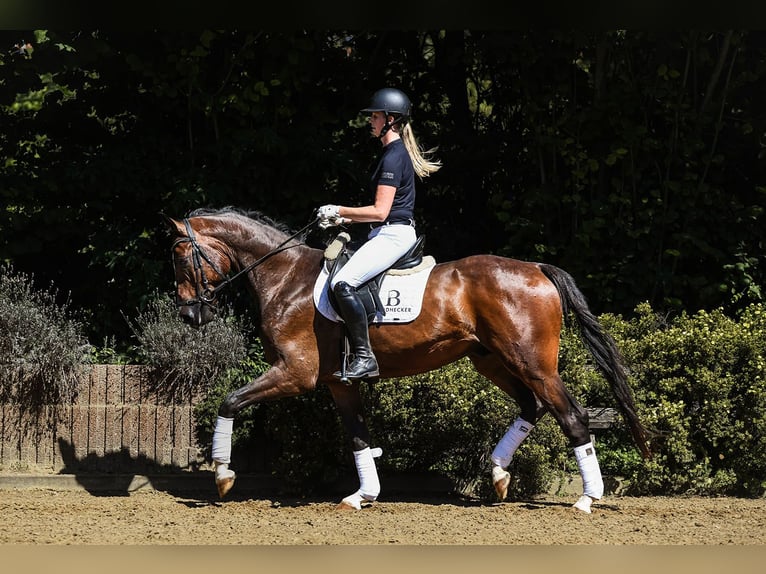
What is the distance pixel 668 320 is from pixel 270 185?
14.7 ft

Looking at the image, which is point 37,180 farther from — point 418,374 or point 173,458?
point 418,374

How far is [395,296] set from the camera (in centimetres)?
794

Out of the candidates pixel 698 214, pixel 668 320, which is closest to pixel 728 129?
pixel 698 214

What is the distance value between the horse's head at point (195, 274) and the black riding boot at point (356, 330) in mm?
1044

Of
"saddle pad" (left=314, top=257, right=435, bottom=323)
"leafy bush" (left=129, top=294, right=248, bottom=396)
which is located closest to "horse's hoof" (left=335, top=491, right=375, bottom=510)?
"saddle pad" (left=314, top=257, right=435, bottom=323)

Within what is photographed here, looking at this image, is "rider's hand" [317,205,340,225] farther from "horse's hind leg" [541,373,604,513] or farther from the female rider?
"horse's hind leg" [541,373,604,513]

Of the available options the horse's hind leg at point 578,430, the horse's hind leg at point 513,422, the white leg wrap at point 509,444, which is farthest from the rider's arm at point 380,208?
the white leg wrap at point 509,444

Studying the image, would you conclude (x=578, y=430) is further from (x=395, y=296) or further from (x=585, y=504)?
(x=395, y=296)

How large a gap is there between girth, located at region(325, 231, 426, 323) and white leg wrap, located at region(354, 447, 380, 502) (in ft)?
3.53

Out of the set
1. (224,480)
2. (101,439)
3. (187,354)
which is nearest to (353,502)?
(224,480)

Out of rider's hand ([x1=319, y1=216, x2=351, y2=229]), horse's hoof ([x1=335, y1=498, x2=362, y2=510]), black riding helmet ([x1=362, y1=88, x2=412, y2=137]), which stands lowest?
horse's hoof ([x1=335, y1=498, x2=362, y2=510])

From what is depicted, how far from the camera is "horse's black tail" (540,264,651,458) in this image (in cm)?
795

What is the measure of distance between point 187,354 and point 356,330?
7.80ft

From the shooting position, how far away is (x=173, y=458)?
929cm
